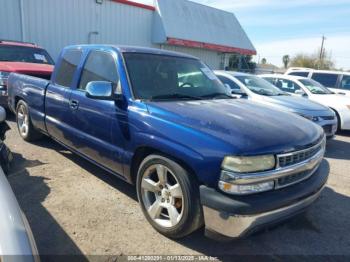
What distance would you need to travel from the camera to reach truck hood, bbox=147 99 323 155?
2611mm

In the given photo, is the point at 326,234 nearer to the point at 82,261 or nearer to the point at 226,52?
the point at 82,261

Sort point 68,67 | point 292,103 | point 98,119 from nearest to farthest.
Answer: point 98,119
point 68,67
point 292,103

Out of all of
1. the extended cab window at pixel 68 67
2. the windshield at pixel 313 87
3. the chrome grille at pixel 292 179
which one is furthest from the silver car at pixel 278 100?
the chrome grille at pixel 292 179

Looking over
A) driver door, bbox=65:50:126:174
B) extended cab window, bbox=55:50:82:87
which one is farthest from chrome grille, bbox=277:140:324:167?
extended cab window, bbox=55:50:82:87

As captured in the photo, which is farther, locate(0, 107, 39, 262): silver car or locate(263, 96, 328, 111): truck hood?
locate(263, 96, 328, 111): truck hood

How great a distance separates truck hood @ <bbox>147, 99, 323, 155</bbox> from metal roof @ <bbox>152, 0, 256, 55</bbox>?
16.1m

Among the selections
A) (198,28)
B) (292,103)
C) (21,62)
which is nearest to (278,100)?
(292,103)

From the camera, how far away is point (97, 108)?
12.2 ft

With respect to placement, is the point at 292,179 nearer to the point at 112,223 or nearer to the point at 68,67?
the point at 112,223

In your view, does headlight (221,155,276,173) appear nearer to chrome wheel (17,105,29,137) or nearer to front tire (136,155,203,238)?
front tire (136,155,203,238)

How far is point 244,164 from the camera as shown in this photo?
8.22ft

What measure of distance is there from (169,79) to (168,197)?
149cm

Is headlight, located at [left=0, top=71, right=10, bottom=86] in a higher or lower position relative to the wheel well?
higher

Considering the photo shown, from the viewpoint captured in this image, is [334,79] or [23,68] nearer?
[23,68]
